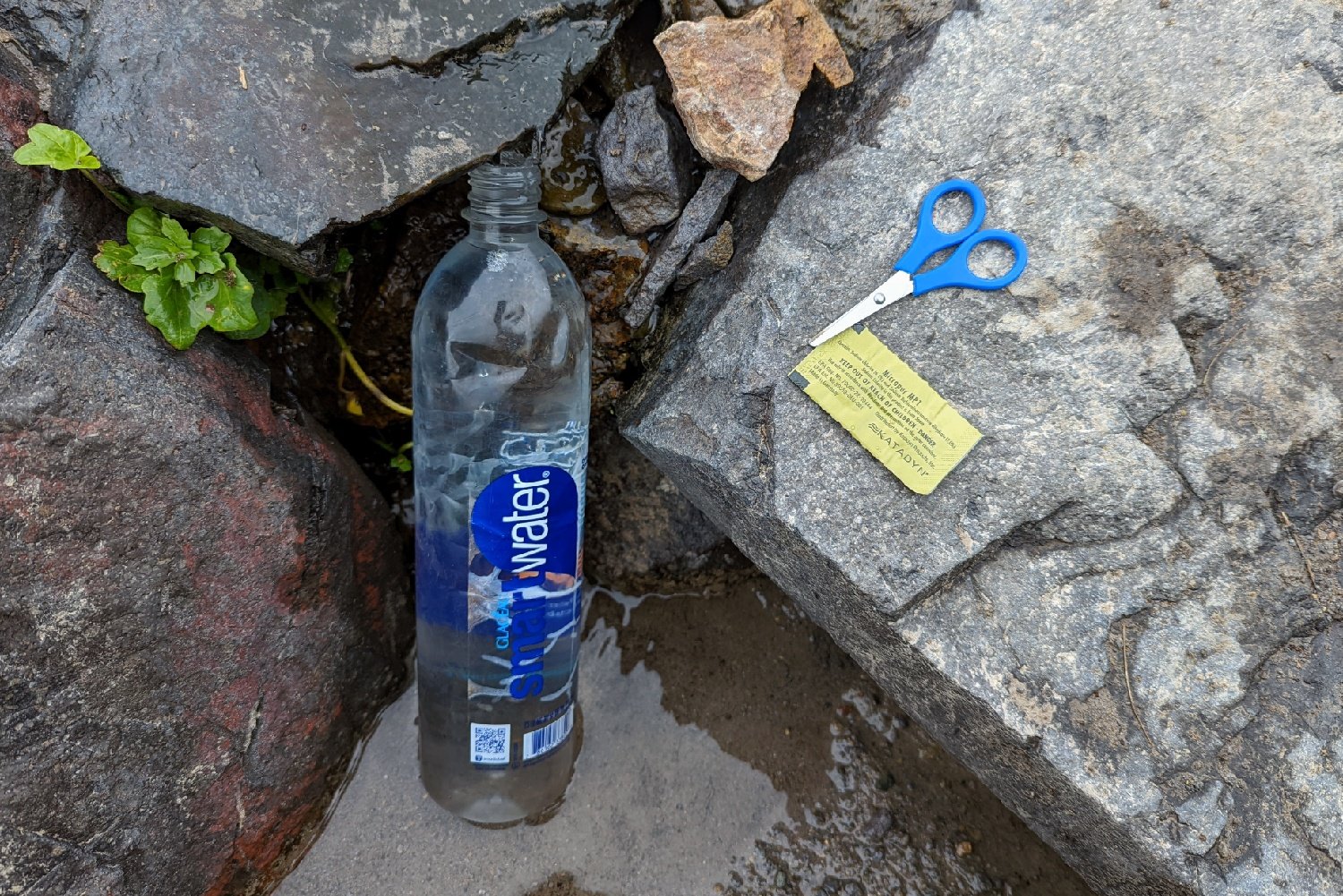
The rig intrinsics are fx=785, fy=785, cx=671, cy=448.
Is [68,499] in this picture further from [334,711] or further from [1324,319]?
[1324,319]

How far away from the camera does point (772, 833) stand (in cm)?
179

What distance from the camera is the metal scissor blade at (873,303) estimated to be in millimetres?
1414

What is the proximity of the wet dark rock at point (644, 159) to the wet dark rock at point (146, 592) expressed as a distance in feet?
2.64

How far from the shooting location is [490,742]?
5.37 feet

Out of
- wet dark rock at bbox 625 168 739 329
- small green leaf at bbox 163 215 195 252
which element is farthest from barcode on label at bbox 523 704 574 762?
small green leaf at bbox 163 215 195 252

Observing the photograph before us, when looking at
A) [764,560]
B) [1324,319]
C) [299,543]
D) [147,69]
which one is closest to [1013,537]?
[764,560]

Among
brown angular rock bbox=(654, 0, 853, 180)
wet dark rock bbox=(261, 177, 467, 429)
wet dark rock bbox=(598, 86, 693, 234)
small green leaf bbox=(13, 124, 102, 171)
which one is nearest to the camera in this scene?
small green leaf bbox=(13, 124, 102, 171)

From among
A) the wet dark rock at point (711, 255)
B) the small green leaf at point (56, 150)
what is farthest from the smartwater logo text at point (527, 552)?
the small green leaf at point (56, 150)

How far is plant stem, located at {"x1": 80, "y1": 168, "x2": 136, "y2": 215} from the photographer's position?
133cm

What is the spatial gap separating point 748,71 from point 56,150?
116 centimetres

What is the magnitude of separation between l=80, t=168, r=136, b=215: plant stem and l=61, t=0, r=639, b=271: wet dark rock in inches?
2.4

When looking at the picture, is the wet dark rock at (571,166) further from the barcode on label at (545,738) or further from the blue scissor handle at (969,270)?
the barcode on label at (545,738)

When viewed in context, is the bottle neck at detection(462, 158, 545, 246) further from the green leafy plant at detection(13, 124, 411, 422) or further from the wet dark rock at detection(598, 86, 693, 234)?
the green leafy plant at detection(13, 124, 411, 422)

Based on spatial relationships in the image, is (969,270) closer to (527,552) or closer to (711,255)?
(711,255)
